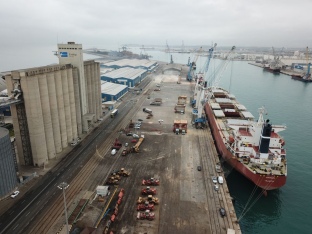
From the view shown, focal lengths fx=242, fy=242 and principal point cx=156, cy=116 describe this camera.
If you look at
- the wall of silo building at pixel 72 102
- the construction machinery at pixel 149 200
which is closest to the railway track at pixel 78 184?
the wall of silo building at pixel 72 102

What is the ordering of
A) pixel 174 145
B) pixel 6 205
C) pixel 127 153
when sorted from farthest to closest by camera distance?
pixel 174 145, pixel 127 153, pixel 6 205

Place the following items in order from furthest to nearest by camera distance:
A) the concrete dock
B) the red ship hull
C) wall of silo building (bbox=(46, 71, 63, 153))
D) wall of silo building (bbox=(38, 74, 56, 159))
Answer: wall of silo building (bbox=(46, 71, 63, 153)), wall of silo building (bbox=(38, 74, 56, 159)), the red ship hull, the concrete dock

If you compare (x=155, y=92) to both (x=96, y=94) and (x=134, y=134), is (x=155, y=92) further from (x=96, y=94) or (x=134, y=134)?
(x=134, y=134)

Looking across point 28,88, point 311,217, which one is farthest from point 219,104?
point 28,88

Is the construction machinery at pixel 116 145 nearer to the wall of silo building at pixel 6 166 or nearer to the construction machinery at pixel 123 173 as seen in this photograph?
the construction machinery at pixel 123 173

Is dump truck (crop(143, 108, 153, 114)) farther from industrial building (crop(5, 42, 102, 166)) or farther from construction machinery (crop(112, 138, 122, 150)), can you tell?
construction machinery (crop(112, 138, 122, 150))

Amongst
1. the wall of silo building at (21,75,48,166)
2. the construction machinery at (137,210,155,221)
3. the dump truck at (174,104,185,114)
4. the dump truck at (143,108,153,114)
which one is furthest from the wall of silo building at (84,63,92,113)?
the construction machinery at (137,210,155,221)
